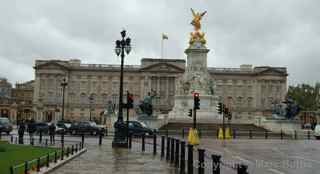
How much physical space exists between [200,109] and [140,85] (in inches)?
3845

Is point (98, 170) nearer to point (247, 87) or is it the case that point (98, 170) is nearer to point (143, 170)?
point (143, 170)

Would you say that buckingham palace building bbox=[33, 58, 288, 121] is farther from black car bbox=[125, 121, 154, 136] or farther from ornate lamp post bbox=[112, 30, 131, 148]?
ornate lamp post bbox=[112, 30, 131, 148]

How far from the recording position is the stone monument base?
75.4 meters

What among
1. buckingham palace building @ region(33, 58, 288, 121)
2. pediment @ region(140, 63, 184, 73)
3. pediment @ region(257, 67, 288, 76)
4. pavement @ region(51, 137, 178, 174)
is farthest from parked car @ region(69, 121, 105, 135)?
pediment @ region(257, 67, 288, 76)

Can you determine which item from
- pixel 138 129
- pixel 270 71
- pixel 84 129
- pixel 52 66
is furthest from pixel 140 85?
pixel 138 129

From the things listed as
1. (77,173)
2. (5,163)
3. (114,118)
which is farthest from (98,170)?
(114,118)

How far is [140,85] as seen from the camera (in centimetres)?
17250

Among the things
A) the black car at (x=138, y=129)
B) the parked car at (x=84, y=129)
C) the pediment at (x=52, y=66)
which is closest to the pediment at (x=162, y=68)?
the pediment at (x=52, y=66)

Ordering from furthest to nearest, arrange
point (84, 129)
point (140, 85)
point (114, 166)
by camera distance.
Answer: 1. point (140, 85)
2. point (84, 129)
3. point (114, 166)

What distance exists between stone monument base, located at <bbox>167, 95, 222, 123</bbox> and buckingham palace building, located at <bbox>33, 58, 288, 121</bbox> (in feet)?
293

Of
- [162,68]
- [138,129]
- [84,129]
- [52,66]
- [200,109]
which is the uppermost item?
[52,66]

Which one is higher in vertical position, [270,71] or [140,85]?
[270,71]

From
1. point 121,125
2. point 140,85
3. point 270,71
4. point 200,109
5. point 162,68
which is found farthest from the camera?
point 140,85

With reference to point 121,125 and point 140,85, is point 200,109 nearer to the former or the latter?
point 121,125
